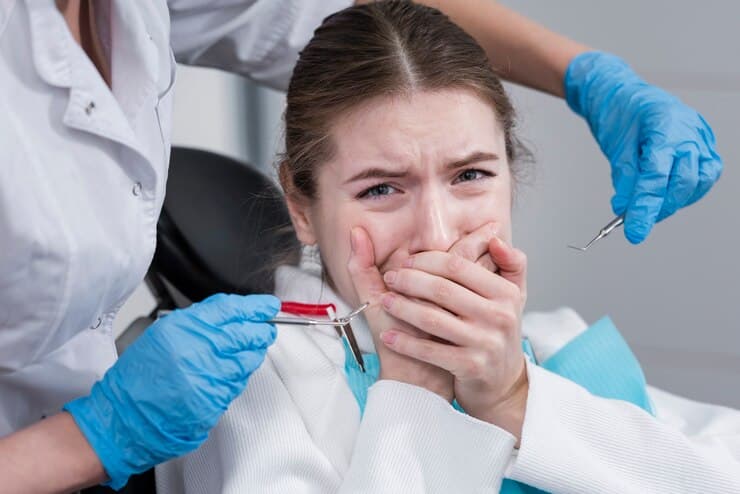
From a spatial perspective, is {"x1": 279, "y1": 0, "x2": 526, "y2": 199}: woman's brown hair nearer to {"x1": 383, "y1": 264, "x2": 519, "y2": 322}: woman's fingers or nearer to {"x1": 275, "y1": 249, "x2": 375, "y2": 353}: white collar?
{"x1": 275, "y1": 249, "x2": 375, "y2": 353}: white collar

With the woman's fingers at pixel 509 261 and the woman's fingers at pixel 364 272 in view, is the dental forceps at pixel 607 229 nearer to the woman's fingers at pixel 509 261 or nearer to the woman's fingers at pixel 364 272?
the woman's fingers at pixel 509 261

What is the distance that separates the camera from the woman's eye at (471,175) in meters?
1.25

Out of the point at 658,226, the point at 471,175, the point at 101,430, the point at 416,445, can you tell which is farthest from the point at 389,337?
the point at 658,226

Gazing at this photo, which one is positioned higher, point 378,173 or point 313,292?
point 378,173

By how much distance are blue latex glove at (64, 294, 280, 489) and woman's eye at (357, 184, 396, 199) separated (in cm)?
27

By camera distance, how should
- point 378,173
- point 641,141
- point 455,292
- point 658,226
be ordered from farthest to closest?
point 658,226, point 641,141, point 378,173, point 455,292

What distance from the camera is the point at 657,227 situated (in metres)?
2.49

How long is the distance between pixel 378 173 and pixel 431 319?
0.74ft

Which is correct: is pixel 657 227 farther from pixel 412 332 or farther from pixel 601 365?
pixel 412 332

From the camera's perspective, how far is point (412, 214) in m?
1.22

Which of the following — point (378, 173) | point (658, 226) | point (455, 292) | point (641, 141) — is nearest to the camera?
point (455, 292)

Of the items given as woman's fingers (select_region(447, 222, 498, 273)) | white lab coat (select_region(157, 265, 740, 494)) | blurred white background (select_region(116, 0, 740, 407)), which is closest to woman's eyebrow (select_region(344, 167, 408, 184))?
woman's fingers (select_region(447, 222, 498, 273))

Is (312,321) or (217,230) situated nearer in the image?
(312,321)

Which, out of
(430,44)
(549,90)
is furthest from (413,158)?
(549,90)
